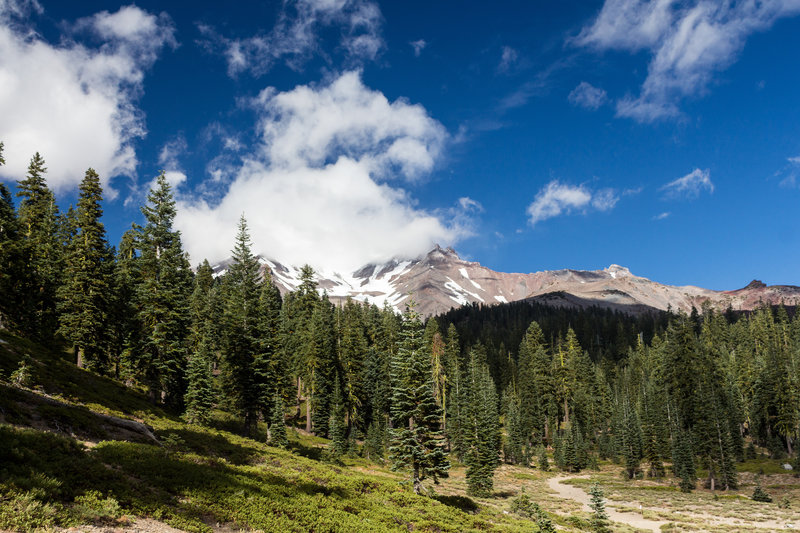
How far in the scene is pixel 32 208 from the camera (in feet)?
148

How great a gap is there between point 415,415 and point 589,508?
26041mm

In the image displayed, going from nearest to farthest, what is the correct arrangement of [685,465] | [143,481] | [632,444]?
[143,481], [685,465], [632,444]

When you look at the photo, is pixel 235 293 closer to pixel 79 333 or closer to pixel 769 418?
pixel 79 333

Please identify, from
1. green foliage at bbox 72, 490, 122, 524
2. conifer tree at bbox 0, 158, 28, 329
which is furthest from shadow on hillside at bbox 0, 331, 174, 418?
green foliage at bbox 72, 490, 122, 524

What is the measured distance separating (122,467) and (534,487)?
5402 cm

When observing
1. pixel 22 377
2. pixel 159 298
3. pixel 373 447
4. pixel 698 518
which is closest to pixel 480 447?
pixel 373 447

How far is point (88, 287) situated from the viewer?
36.1 metres

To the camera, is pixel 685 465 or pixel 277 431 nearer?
pixel 277 431

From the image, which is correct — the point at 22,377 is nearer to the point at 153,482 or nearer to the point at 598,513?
the point at 153,482

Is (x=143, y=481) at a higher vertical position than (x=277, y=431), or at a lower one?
higher

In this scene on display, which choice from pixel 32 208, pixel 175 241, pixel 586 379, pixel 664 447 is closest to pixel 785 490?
pixel 664 447

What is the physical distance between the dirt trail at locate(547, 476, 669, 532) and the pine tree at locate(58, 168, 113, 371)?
154 feet

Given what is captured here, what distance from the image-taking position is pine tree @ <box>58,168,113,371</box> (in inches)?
1375

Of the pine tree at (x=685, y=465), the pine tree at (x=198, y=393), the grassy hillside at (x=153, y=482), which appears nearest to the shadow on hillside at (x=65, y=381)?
the grassy hillside at (x=153, y=482)
